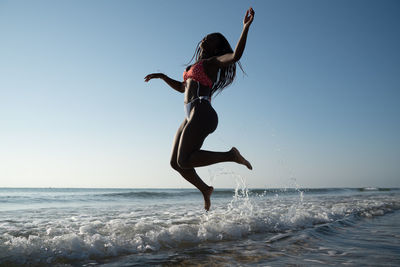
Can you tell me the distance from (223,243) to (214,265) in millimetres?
936

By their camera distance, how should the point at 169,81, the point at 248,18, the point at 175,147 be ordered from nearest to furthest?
the point at 248,18 → the point at 175,147 → the point at 169,81

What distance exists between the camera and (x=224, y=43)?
3156mm

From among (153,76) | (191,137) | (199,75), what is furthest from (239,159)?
(153,76)

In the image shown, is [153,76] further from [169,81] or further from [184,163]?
[184,163]

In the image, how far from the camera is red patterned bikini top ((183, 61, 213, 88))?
9.98 feet

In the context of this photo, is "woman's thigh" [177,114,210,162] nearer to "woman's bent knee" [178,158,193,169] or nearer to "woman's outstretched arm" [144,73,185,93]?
"woman's bent knee" [178,158,193,169]

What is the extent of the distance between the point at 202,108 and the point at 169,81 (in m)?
0.98

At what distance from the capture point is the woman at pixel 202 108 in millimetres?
2879

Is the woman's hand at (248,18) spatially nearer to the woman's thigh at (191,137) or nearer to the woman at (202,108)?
the woman at (202,108)

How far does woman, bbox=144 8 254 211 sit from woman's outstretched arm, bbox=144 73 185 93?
427mm

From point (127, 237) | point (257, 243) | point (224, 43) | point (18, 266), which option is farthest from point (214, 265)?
point (224, 43)

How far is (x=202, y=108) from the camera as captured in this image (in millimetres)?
2936

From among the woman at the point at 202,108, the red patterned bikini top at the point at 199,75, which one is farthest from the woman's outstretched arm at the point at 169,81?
the red patterned bikini top at the point at 199,75

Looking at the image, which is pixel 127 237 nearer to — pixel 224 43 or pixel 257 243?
pixel 257 243
